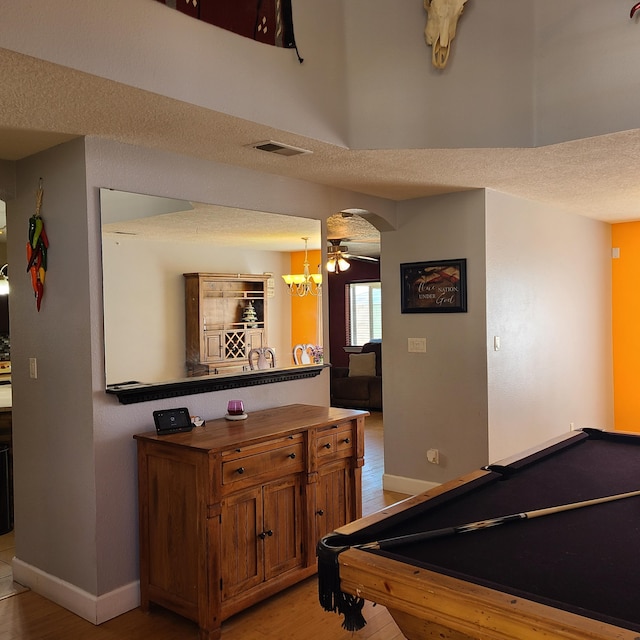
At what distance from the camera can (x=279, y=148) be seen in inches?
123

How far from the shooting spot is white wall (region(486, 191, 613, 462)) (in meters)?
4.52

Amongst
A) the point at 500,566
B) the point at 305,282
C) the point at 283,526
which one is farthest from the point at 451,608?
the point at 305,282

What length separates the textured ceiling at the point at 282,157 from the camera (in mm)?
2322

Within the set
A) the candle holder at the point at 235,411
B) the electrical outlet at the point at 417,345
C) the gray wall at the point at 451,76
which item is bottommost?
the candle holder at the point at 235,411

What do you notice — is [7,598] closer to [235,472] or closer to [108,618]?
[108,618]

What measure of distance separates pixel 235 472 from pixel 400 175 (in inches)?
81.3

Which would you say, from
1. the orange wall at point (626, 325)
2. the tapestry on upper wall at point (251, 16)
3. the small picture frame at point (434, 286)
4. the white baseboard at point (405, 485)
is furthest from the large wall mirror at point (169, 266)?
the orange wall at point (626, 325)

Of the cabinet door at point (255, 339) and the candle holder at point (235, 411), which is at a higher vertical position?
the cabinet door at point (255, 339)

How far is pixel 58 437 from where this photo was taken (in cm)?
312

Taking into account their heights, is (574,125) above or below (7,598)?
above

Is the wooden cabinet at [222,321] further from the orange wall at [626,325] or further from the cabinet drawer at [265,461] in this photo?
the orange wall at [626,325]

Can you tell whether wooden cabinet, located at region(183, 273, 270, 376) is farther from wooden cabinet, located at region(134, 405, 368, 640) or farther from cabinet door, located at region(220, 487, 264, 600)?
cabinet door, located at region(220, 487, 264, 600)

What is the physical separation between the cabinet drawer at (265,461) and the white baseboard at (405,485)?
178cm

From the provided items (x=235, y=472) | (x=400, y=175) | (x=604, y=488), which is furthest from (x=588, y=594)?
(x=400, y=175)
